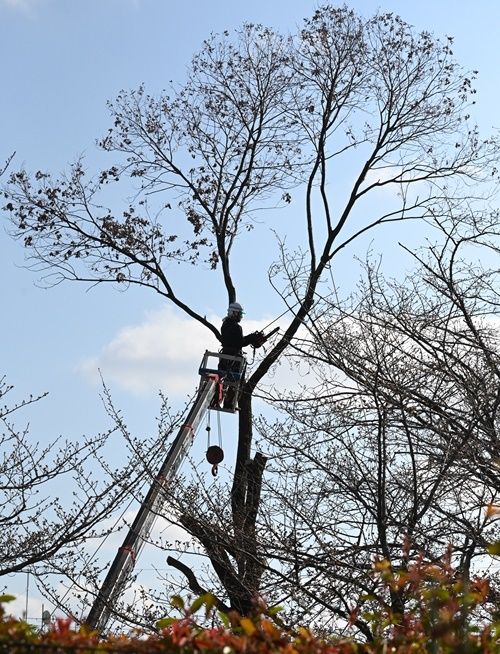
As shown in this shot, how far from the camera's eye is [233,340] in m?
15.9

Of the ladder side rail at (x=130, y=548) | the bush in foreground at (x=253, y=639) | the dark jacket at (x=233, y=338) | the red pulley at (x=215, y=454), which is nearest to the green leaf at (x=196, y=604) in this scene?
the bush in foreground at (x=253, y=639)

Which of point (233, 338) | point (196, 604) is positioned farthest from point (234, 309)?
point (196, 604)

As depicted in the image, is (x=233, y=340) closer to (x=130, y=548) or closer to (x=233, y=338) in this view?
(x=233, y=338)

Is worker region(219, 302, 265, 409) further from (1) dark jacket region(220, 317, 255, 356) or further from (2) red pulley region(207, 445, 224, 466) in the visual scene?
(2) red pulley region(207, 445, 224, 466)

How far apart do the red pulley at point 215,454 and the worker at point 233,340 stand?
126 centimetres

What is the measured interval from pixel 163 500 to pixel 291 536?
105 inches

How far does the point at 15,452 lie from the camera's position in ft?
35.7

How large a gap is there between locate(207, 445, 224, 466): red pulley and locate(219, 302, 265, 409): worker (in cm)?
126

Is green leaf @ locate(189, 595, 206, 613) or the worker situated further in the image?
the worker

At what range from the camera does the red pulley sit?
1434 centimetres

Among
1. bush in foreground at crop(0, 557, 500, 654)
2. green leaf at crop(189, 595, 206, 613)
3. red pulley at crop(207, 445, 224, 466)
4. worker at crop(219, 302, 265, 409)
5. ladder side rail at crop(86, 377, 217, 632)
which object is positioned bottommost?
bush in foreground at crop(0, 557, 500, 654)

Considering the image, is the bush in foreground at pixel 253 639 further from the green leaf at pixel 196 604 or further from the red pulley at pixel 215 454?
the red pulley at pixel 215 454

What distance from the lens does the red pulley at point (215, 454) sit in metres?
14.3

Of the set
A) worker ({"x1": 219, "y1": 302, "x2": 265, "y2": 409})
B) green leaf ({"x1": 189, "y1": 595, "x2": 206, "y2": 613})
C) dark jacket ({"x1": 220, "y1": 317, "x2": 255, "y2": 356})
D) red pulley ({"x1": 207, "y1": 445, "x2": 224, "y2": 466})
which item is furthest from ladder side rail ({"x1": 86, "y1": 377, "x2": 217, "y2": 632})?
green leaf ({"x1": 189, "y1": 595, "x2": 206, "y2": 613})
